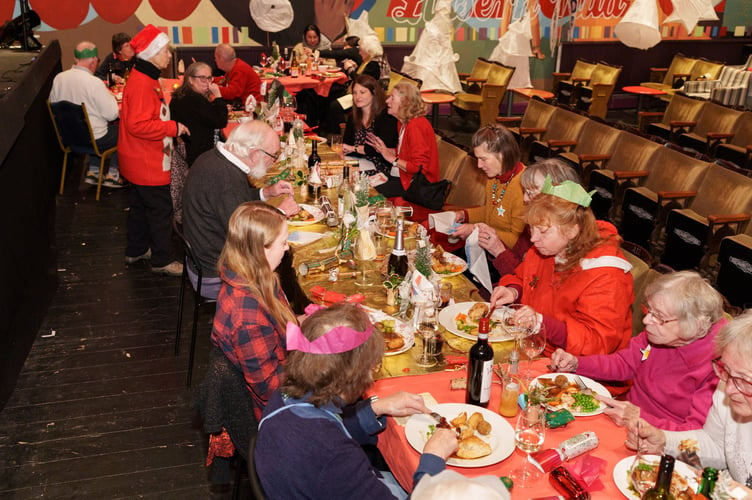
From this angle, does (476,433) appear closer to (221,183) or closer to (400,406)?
(400,406)

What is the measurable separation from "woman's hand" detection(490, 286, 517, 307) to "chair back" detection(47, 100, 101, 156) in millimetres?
5276

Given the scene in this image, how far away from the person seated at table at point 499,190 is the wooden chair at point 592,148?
2508mm

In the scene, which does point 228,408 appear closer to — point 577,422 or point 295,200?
point 577,422

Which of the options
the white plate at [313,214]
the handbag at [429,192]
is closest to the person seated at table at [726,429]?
the white plate at [313,214]

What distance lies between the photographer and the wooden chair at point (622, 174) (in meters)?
6.21

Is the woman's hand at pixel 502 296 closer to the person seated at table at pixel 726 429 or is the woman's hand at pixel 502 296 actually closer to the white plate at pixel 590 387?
the white plate at pixel 590 387

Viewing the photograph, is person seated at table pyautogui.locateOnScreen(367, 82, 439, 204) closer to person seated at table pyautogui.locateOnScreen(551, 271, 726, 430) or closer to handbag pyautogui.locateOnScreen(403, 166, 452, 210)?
handbag pyautogui.locateOnScreen(403, 166, 452, 210)

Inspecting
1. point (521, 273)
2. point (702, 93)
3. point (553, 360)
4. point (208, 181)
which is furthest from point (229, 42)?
point (553, 360)

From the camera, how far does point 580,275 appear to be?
304 cm

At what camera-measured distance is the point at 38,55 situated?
6645mm

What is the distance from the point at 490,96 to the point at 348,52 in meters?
2.21

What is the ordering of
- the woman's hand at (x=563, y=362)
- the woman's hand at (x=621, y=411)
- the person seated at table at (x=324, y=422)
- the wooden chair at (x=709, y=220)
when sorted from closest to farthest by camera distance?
1. the person seated at table at (x=324, y=422)
2. the woman's hand at (x=621, y=411)
3. the woman's hand at (x=563, y=362)
4. the wooden chair at (x=709, y=220)

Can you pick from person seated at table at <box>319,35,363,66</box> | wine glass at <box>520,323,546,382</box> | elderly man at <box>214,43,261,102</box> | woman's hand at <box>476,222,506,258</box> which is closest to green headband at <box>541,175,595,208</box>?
wine glass at <box>520,323,546,382</box>

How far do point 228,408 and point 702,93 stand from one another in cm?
956
